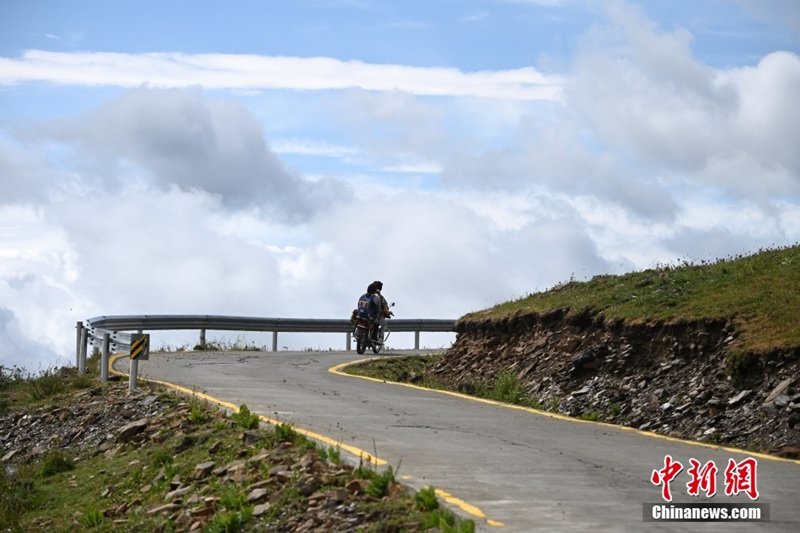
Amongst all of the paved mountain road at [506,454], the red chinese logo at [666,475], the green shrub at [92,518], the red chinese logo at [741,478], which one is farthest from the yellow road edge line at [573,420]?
the green shrub at [92,518]

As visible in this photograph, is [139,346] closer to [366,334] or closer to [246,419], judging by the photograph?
[246,419]

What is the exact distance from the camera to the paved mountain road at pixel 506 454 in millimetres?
9484

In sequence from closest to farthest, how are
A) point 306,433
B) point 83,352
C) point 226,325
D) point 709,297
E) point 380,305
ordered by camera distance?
point 306,433 → point 709,297 → point 83,352 → point 380,305 → point 226,325

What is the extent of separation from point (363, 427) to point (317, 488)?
4.20 metres

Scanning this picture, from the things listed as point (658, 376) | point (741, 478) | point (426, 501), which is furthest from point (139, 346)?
point (741, 478)

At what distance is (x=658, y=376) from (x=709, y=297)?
6.58 feet

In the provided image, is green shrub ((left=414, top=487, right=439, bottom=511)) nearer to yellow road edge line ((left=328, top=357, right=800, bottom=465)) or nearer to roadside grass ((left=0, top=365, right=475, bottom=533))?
roadside grass ((left=0, top=365, right=475, bottom=533))

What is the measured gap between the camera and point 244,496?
36.2 feet

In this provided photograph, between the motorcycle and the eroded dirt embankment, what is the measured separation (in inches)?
323

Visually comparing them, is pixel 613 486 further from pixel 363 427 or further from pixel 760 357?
pixel 760 357

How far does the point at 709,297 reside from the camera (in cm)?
1895

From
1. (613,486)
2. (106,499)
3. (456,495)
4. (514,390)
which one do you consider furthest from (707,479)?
(514,390)

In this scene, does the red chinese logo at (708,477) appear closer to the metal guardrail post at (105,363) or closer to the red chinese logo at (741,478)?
the red chinese logo at (741,478)

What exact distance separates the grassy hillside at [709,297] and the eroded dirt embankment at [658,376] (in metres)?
0.25
